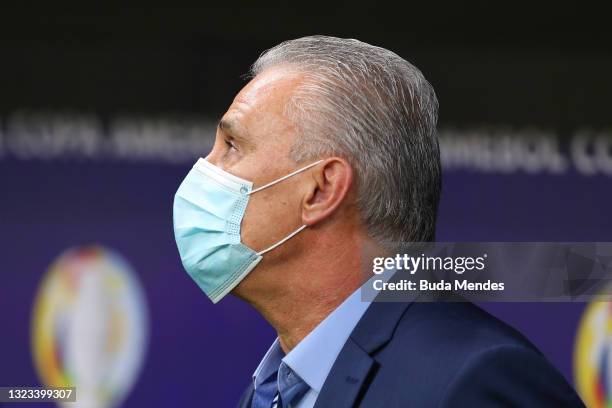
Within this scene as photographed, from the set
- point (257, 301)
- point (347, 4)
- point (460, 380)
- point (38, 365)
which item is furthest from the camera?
A: point (347, 4)

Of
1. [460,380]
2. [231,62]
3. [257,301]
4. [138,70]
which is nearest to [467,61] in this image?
[231,62]

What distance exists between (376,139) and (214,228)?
0.34 meters

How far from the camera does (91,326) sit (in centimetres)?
359

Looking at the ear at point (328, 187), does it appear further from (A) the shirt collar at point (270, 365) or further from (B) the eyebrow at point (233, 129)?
(A) the shirt collar at point (270, 365)

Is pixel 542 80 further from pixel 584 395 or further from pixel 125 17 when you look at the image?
pixel 125 17

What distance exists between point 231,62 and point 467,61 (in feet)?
2.48

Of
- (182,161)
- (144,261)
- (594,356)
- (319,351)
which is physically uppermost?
(319,351)

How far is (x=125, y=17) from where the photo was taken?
3588 millimetres

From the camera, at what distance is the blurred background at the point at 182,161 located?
351cm

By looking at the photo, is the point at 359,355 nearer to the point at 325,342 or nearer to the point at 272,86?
the point at 325,342

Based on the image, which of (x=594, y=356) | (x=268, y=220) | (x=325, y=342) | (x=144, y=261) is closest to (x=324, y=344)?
(x=325, y=342)

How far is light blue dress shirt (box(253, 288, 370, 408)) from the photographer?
1.98m

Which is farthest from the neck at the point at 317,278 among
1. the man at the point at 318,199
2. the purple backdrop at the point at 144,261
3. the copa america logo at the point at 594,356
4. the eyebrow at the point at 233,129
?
the copa america logo at the point at 594,356

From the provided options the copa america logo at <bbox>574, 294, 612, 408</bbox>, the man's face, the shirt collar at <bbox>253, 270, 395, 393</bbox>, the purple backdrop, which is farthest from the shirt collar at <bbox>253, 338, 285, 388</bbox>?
the copa america logo at <bbox>574, 294, 612, 408</bbox>
